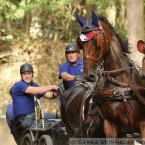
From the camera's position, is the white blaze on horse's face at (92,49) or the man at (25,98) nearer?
the white blaze on horse's face at (92,49)

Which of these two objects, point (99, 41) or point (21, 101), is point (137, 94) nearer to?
point (99, 41)

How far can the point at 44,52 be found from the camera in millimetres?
17422

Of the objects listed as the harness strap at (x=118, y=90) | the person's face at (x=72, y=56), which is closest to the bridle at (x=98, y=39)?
the harness strap at (x=118, y=90)

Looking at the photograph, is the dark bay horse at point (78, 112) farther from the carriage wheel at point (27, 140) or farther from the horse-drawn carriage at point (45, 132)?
the carriage wheel at point (27, 140)

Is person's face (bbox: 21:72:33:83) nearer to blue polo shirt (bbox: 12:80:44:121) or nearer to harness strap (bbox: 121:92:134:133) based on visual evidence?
blue polo shirt (bbox: 12:80:44:121)

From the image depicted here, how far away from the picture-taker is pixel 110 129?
21.4 feet

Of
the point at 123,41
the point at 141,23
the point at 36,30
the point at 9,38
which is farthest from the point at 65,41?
the point at 123,41

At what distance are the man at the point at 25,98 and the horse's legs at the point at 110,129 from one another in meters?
2.48

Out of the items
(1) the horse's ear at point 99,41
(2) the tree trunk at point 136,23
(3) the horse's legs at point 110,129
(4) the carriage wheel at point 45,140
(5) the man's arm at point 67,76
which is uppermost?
(2) the tree trunk at point 136,23

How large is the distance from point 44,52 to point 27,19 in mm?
1584

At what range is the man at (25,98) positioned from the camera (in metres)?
8.97

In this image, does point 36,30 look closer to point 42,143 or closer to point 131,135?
point 42,143

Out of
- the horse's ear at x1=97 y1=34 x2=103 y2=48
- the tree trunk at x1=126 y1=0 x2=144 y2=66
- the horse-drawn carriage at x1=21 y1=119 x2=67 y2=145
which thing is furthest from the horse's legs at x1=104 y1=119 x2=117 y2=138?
the tree trunk at x1=126 y1=0 x2=144 y2=66

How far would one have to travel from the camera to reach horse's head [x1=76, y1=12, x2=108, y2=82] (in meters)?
6.31
